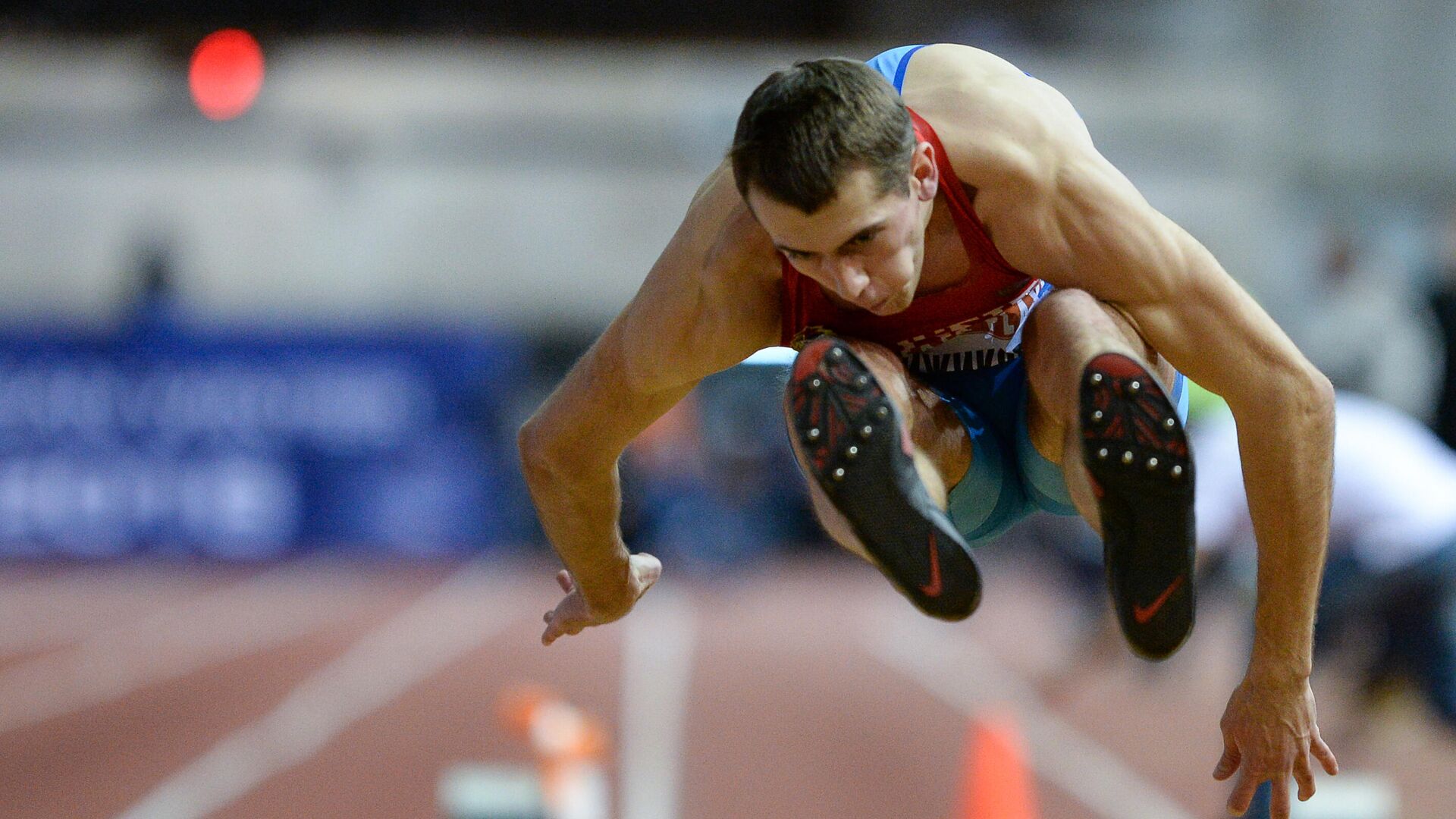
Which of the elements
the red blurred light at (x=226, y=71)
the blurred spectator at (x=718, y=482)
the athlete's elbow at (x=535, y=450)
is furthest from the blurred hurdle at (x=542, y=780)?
the red blurred light at (x=226, y=71)

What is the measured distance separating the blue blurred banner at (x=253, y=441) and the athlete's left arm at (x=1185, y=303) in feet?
28.3

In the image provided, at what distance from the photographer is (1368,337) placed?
650 cm

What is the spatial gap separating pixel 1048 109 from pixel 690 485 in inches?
336

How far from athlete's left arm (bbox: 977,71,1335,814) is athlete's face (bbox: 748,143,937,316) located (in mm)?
137

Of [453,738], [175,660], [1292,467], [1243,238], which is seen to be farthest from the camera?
[1243,238]

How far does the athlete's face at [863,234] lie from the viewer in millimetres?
2301

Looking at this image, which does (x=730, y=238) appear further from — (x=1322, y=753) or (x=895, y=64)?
(x=1322, y=753)

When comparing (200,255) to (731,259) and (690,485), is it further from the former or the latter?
(731,259)

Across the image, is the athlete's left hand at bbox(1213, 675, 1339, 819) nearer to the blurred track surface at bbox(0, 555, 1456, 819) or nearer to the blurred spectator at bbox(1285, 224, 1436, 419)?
the blurred track surface at bbox(0, 555, 1456, 819)

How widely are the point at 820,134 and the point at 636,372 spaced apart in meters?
0.70

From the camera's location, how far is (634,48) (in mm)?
14102

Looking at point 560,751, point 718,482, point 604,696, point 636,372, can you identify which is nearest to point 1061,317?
point 636,372

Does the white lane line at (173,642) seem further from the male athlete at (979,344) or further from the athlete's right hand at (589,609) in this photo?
the male athlete at (979,344)

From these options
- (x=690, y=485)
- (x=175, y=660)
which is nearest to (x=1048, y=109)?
(x=175, y=660)
